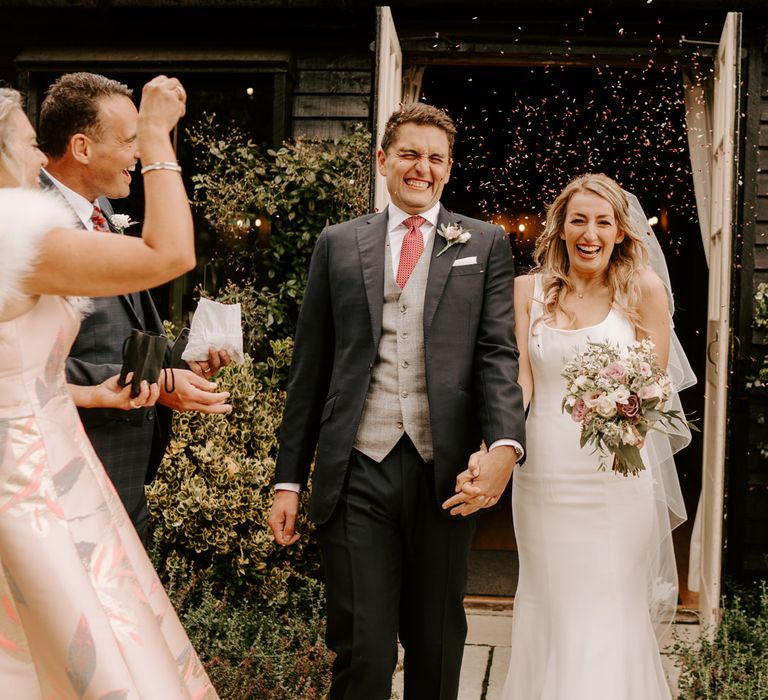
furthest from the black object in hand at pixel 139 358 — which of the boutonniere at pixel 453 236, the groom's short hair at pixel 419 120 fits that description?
the groom's short hair at pixel 419 120

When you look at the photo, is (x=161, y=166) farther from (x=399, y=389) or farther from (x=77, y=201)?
(x=399, y=389)

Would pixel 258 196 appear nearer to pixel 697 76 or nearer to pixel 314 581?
pixel 314 581

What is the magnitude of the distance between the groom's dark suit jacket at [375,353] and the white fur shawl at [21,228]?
3.86 feet

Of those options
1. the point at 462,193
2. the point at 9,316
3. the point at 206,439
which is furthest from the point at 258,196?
the point at 462,193

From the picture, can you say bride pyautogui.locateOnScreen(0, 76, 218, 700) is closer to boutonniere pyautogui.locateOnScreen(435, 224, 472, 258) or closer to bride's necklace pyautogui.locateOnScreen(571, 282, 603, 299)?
boutonniere pyautogui.locateOnScreen(435, 224, 472, 258)

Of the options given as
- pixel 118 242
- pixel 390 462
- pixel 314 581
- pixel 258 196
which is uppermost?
pixel 258 196

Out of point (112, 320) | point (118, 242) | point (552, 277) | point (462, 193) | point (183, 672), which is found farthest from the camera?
point (462, 193)

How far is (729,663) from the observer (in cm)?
396

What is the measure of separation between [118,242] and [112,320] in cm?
94

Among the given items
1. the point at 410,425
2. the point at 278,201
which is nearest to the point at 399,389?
the point at 410,425

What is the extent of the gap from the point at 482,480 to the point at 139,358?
1.08 meters

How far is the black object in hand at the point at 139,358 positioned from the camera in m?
2.27

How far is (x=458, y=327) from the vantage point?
278 centimetres

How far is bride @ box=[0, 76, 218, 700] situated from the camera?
173 centimetres
